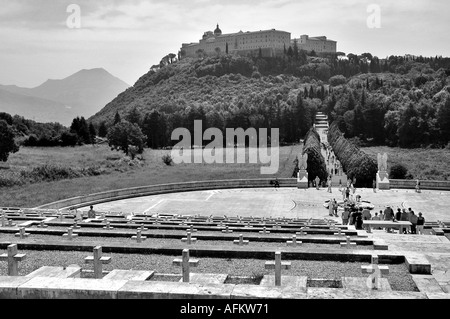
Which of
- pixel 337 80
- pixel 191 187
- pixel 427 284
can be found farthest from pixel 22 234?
pixel 337 80

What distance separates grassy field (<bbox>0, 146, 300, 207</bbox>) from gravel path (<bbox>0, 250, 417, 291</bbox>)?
1018 inches

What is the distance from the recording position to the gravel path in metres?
A: 12.2

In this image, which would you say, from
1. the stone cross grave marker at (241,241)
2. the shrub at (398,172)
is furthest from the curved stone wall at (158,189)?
the stone cross grave marker at (241,241)

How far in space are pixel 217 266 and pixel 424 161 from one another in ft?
218

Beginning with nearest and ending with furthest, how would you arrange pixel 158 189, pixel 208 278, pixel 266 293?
pixel 266 293, pixel 208 278, pixel 158 189

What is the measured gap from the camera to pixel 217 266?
510 inches

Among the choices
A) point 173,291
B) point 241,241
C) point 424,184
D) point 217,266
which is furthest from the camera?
point 424,184

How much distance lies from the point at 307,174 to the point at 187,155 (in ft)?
130

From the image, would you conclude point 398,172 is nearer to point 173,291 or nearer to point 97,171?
point 97,171

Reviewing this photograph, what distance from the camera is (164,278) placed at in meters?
11.5

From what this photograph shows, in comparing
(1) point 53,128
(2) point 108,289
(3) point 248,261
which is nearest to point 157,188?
(3) point 248,261

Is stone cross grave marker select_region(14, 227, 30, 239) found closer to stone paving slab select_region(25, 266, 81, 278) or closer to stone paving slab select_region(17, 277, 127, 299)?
stone paving slab select_region(25, 266, 81, 278)
